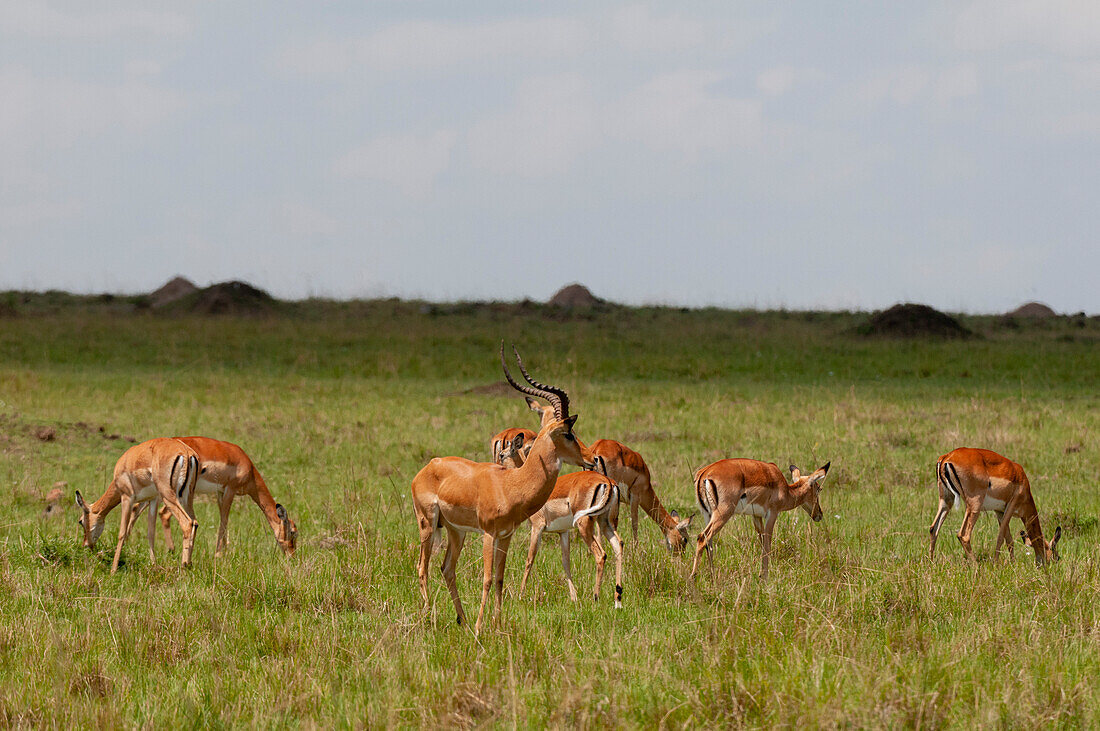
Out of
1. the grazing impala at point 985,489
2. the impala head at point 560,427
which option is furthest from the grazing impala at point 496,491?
the grazing impala at point 985,489

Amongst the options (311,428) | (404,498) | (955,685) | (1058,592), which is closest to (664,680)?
(955,685)

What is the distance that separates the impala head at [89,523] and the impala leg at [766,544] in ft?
19.0

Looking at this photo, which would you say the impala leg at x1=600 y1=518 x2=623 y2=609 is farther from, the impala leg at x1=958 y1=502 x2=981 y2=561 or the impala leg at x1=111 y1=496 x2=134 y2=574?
the impala leg at x1=111 y1=496 x2=134 y2=574

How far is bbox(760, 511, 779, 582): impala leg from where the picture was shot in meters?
7.55

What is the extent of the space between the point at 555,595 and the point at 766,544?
5.96 ft

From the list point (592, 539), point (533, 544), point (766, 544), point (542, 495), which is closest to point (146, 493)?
point (533, 544)

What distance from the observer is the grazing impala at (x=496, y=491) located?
6.00 meters

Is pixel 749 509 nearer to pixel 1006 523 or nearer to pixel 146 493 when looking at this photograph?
pixel 1006 523

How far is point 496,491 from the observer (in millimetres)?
6105

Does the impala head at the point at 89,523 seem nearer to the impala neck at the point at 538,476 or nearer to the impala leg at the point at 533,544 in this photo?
the impala leg at the point at 533,544

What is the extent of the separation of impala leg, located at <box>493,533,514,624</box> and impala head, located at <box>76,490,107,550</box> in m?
4.73

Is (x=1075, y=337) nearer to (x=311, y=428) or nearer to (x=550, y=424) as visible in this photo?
(x=311, y=428)

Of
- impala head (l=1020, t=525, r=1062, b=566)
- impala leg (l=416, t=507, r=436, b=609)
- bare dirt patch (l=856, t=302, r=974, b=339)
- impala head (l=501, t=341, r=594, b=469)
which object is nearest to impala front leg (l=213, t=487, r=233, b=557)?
impala leg (l=416, t=507, r=436, b=609)

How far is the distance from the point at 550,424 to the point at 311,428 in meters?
11.9
